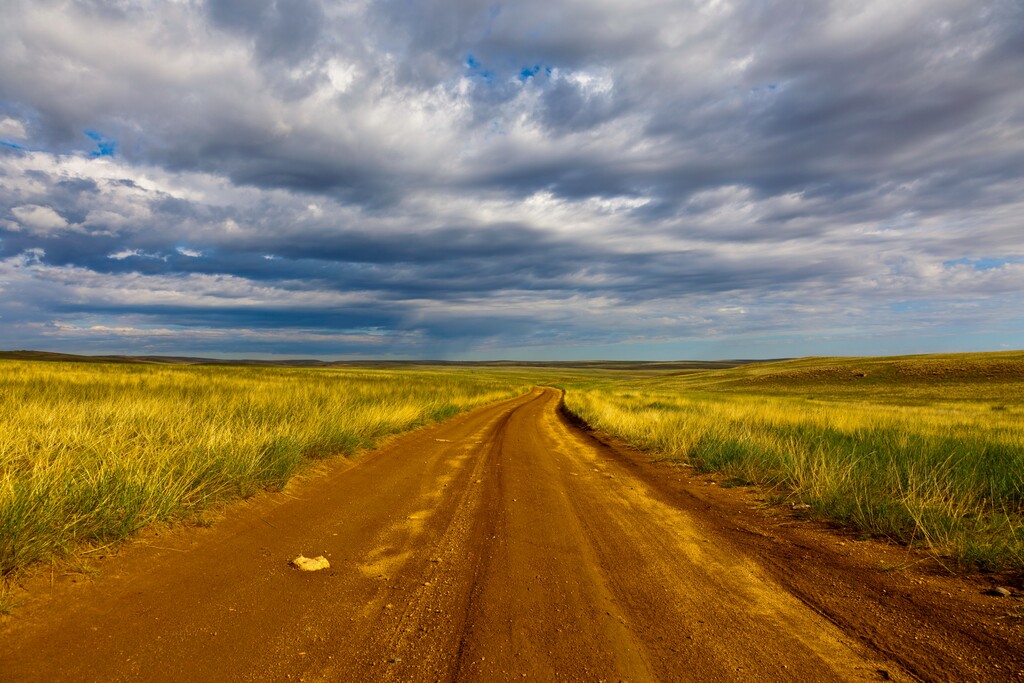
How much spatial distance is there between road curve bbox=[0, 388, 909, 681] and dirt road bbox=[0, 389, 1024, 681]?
0.06 feet

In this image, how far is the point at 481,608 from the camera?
3936 millimetres

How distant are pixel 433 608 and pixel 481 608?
1.22 ft

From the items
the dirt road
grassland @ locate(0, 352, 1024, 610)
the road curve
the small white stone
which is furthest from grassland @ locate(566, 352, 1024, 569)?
the small white stone

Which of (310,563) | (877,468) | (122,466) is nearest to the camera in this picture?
(310,563)

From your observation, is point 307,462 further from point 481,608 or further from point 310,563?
point 481,608

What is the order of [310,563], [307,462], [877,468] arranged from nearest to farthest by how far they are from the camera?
[310,563] < [877,468] < [307,462]

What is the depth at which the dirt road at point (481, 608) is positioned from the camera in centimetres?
316

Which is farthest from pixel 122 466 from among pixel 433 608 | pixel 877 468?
pixel 877 468

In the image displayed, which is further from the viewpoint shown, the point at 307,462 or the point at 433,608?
the point at 307,462

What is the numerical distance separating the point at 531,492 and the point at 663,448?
20.4 ft

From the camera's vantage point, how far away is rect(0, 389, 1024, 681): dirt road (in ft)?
10.4

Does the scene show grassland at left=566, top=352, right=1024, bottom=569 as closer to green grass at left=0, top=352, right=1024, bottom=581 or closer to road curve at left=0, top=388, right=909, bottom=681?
green grass at left=0, top=352, right=1024, bottom=581

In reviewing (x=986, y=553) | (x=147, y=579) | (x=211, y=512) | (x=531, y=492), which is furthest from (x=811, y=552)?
(x=211, y=512)

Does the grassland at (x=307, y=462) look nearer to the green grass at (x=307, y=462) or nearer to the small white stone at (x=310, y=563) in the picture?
the green grass at (x=307, y=462)
